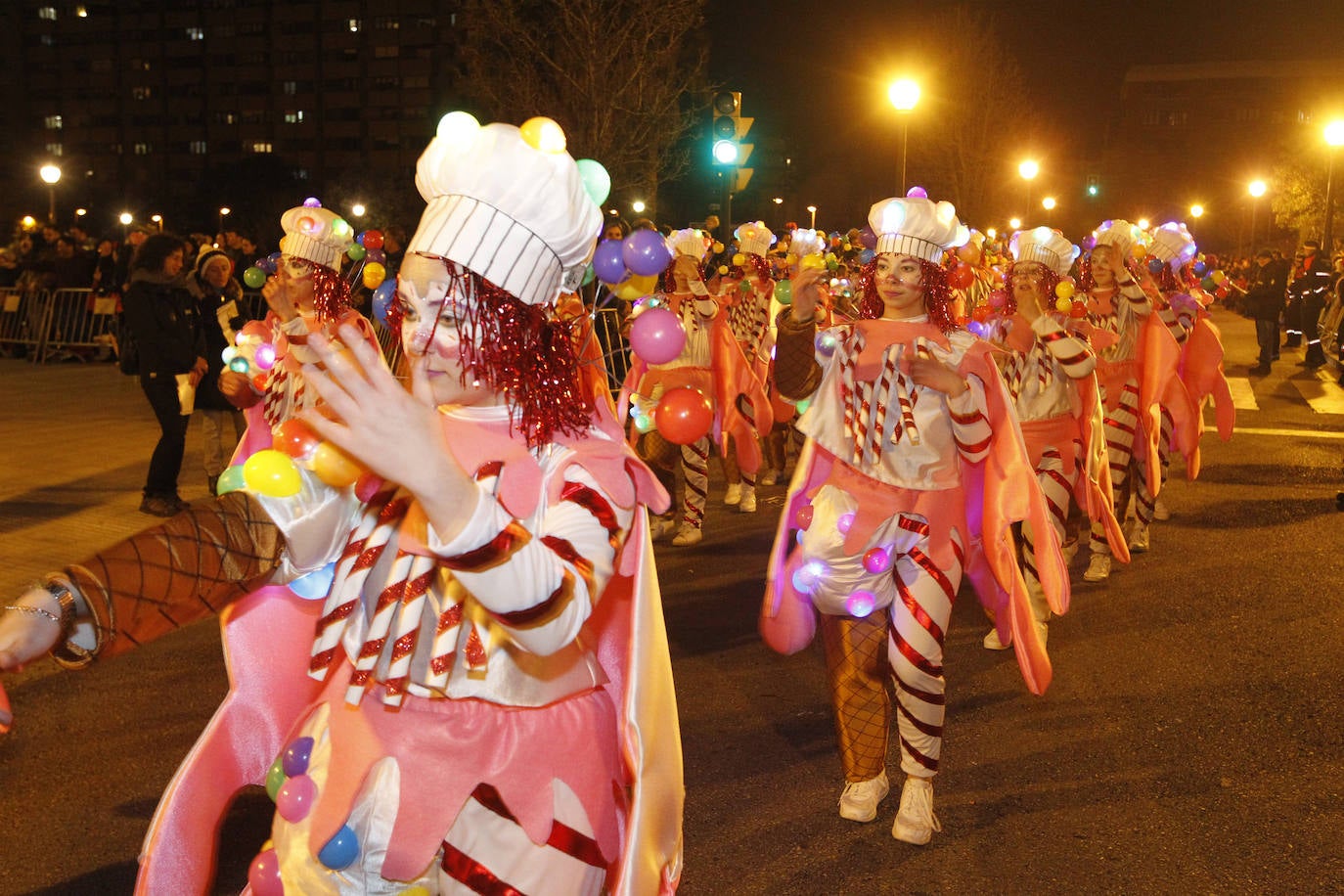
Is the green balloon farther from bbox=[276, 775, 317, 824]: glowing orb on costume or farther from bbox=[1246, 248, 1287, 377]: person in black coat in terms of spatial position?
bbox=[1246, 248, 1287, 377]: person in black coat

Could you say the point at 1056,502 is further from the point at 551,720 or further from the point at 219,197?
the point at 219,197

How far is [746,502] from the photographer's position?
425 inches

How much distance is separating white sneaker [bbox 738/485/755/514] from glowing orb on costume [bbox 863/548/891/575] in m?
6.33

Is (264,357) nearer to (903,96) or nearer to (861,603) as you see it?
(861,603)

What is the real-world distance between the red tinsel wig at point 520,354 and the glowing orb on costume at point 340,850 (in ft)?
2.39

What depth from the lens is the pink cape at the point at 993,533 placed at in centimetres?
446

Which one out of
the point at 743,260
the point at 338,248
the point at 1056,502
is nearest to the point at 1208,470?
the point at 743,260

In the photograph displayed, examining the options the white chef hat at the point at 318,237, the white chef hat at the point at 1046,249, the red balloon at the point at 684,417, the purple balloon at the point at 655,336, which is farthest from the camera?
the white chef hat at the point at 1046,249

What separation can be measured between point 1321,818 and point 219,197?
73750 millimetres

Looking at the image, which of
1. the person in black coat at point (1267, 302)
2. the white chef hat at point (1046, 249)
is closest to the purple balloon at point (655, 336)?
the white chef hat at point (1046, 249)

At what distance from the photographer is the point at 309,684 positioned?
2494mm

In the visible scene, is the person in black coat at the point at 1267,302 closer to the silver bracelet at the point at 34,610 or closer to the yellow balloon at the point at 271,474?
the yellow balloon at the point at 271,474

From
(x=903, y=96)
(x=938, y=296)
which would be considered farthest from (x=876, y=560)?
(x=903, y=96)

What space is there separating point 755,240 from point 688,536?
3.78m
